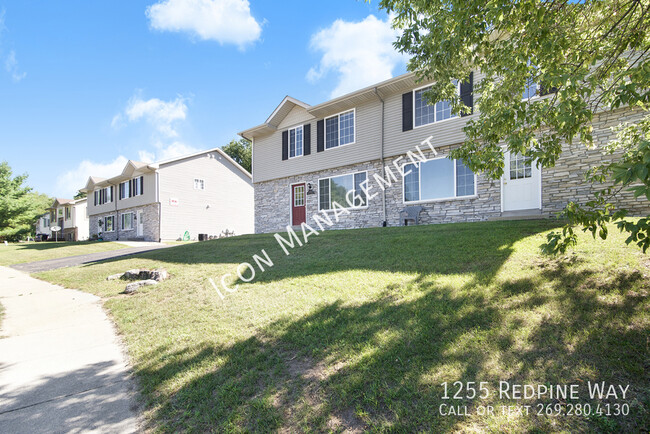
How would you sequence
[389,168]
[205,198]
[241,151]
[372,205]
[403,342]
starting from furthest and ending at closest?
[241,151], [205,198], [372,205], [389,168], [403,342]

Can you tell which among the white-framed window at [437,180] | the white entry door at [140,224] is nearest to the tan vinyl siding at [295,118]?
the white-framed window at [437,180]

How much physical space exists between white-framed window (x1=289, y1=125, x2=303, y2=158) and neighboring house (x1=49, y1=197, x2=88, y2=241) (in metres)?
33.4

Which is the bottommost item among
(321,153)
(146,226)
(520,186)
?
(146,226)

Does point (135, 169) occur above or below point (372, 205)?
above

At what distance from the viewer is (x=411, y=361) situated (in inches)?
110

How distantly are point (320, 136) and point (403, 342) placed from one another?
11.8 meters

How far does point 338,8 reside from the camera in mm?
7008

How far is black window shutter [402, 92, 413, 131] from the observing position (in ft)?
36.7

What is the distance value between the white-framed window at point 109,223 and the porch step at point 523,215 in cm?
3114

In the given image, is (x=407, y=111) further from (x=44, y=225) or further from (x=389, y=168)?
(x=44, y=225)

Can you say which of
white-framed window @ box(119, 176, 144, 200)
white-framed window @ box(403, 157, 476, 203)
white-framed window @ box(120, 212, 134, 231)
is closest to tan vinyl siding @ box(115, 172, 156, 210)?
white-framed window @ box(119, 176, 144, 200)

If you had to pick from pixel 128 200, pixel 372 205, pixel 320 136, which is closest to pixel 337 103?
pixel 320 136

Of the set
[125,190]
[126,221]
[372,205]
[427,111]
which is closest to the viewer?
[427,111]

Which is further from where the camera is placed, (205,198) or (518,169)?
(205,198)
